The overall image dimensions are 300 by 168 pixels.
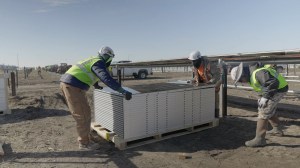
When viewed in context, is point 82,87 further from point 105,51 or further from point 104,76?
point 105,51

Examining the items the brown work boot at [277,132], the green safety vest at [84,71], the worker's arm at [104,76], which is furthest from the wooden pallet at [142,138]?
the brown work boot at [277,132]

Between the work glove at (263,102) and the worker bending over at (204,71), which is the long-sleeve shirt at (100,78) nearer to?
the work glove at (263,102)

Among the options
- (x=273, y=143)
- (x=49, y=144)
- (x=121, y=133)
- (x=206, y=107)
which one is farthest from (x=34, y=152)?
(x=273, y=143)

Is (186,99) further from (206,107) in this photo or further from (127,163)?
(127,163)

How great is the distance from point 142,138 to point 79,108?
1472 mm

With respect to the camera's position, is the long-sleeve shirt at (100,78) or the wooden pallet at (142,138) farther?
the wooden pallet at (142,138)

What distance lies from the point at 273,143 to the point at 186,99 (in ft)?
6.66

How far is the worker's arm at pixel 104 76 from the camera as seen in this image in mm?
5184

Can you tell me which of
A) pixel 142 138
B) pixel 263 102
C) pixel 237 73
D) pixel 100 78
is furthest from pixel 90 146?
pixel 263 102

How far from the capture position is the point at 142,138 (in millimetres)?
5836

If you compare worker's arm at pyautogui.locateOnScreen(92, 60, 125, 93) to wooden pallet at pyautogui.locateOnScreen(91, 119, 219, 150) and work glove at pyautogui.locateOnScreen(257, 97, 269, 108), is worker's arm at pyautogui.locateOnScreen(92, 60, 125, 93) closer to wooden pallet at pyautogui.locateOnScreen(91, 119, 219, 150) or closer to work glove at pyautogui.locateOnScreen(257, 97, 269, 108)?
wooden pallet at pyautogui.locateOnScreen(91, 119, 219, 150)

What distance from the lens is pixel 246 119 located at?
25.6 feet

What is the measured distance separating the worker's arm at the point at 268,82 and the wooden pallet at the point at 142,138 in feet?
6.55

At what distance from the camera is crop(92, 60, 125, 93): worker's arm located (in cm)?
518
